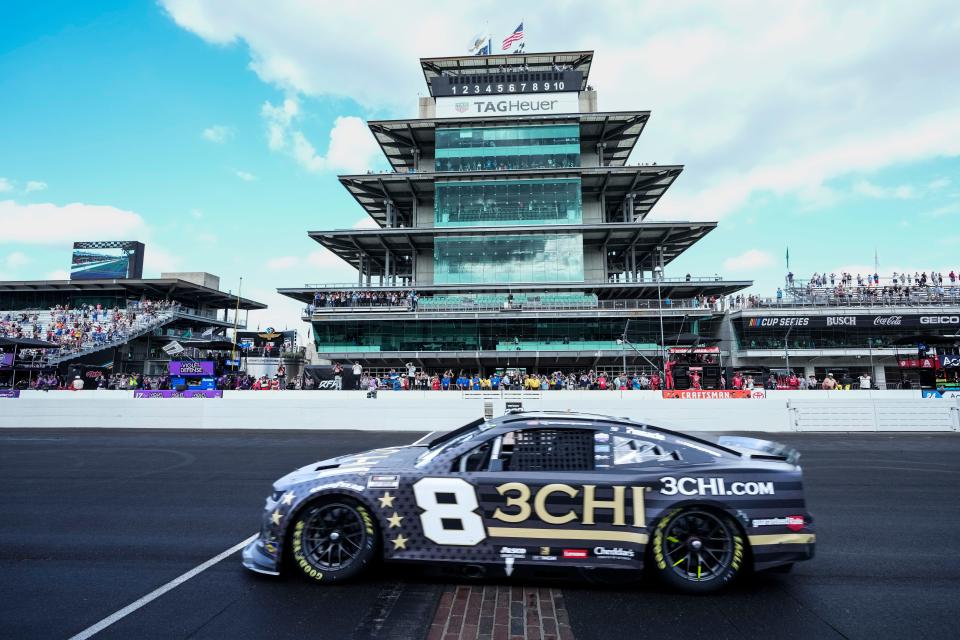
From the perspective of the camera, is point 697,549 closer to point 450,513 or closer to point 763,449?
point 763,449

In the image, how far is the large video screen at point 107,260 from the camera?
5884 cm

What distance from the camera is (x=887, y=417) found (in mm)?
16281

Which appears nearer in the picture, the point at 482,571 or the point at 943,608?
the point at 943,608

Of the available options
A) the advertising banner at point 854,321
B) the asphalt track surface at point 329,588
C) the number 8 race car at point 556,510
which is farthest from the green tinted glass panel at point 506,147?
the number 8 race car at point 556,510

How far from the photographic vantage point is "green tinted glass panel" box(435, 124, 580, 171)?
156 ft

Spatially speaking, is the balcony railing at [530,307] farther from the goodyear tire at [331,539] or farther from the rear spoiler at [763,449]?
the goodyear tire at [331,539]

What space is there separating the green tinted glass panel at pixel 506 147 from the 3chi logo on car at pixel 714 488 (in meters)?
46.2

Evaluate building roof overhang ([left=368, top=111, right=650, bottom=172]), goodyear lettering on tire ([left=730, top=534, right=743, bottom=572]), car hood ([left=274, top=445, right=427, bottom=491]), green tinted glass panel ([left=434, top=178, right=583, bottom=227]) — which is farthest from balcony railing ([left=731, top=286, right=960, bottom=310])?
car hood ([left=274, top=445, right=427, bottom=491])

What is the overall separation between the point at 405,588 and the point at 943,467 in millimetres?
11453

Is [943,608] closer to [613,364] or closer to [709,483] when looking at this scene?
[709,483]

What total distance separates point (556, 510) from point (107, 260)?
73.3m

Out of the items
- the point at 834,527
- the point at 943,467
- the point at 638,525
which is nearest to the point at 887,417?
the point at 943,467

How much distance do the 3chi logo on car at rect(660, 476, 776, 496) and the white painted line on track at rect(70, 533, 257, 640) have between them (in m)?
4.21

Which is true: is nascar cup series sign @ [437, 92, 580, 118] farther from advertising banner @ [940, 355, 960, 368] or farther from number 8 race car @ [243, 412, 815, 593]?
number 8 race car @ [243, 412, 815, 593]
